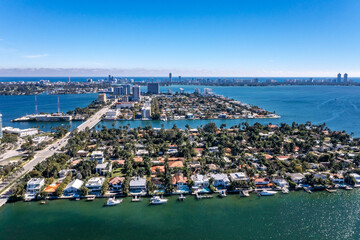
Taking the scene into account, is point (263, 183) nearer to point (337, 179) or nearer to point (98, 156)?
point (337, 179)

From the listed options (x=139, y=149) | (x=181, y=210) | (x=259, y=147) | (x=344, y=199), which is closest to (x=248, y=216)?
(x=181, y=210)

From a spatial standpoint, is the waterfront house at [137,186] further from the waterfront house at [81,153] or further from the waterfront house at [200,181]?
the waterfront house at [81,153]

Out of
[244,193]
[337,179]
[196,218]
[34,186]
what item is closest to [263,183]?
[244,193]

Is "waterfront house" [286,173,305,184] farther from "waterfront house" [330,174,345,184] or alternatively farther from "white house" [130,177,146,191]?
"white house" [130,177,146,191]

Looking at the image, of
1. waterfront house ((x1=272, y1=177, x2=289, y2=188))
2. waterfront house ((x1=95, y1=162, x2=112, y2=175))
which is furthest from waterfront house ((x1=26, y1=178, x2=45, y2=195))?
waterfront house ((x1=272, y1=177, x2=289, y2=188))

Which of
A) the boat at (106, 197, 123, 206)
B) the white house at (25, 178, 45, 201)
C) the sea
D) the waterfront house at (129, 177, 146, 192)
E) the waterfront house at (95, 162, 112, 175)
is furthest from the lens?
the waterfront house at (95, 162, 112, 175)

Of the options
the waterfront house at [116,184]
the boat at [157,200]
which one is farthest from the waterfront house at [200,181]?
the waterfront house at [116,184]
